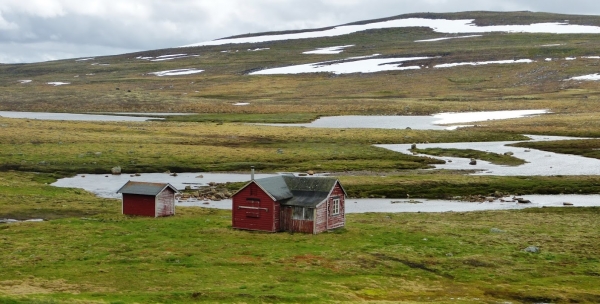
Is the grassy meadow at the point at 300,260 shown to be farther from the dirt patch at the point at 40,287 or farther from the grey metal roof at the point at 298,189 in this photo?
the grey metal roof at the point at 298,189

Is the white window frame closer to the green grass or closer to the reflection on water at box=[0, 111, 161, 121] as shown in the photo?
the green grass

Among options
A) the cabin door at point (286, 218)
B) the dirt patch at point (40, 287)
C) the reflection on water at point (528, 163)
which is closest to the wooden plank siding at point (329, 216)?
the cabin door at point (286, 218)

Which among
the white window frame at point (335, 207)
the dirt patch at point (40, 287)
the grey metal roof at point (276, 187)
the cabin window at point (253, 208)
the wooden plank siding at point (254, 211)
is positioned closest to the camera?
the dirt patch at point (40, 287)

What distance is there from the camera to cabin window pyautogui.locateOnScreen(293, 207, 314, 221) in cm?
4794

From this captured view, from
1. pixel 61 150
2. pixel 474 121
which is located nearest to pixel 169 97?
pixel 474 121

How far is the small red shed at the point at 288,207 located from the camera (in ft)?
158

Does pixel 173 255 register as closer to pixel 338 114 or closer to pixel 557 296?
pixel 557 296

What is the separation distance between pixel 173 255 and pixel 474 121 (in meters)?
95.2

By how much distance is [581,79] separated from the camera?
585ft

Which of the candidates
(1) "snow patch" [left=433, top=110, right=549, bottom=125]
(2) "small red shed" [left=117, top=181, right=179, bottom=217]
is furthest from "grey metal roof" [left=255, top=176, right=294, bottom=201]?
(1) "snow patch" [left=433, top=110, right=549, bottom=125]

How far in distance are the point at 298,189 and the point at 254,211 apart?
3328mm

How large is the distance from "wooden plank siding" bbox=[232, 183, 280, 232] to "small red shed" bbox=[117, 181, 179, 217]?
6874 mm

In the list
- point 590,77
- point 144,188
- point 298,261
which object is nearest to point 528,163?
point 144,188

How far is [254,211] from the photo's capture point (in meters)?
48.9
